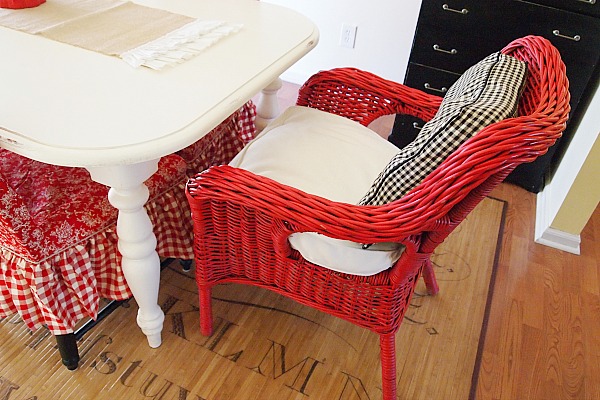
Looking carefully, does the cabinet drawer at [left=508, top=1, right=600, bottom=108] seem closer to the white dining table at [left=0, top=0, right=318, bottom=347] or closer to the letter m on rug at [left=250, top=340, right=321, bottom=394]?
the white dining table at [left=0, top=0, right=318, bottom=347]

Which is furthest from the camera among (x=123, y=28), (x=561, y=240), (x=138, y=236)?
(x=561, y=240)

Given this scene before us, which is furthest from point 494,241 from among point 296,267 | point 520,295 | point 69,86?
point 69,86

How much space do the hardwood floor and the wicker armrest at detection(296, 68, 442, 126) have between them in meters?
0.75

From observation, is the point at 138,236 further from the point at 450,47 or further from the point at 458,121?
the point at 450,47

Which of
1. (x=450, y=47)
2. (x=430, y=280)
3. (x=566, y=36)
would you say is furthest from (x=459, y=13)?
(x=430, y=280)

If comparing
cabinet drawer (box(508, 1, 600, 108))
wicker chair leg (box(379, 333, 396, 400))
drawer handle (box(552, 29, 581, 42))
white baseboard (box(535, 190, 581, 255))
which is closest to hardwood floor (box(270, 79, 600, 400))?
white baseboard (box(535, 190, 581, 255))

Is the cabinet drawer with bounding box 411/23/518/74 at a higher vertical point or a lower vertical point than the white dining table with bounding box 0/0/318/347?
lower

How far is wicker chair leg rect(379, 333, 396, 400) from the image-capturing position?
1.24m

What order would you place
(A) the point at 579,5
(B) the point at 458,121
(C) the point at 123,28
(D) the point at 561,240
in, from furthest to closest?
(D) the point at 561,240 < (A) the point at 579,5 < (C) the point at 123,28 < (B) the point at 458,121

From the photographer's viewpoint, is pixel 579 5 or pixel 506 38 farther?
pixel 506 38

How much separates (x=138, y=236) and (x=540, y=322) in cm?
131

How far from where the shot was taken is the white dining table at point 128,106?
0.88 metres

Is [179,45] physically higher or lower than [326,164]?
higher

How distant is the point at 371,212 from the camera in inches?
37.8
